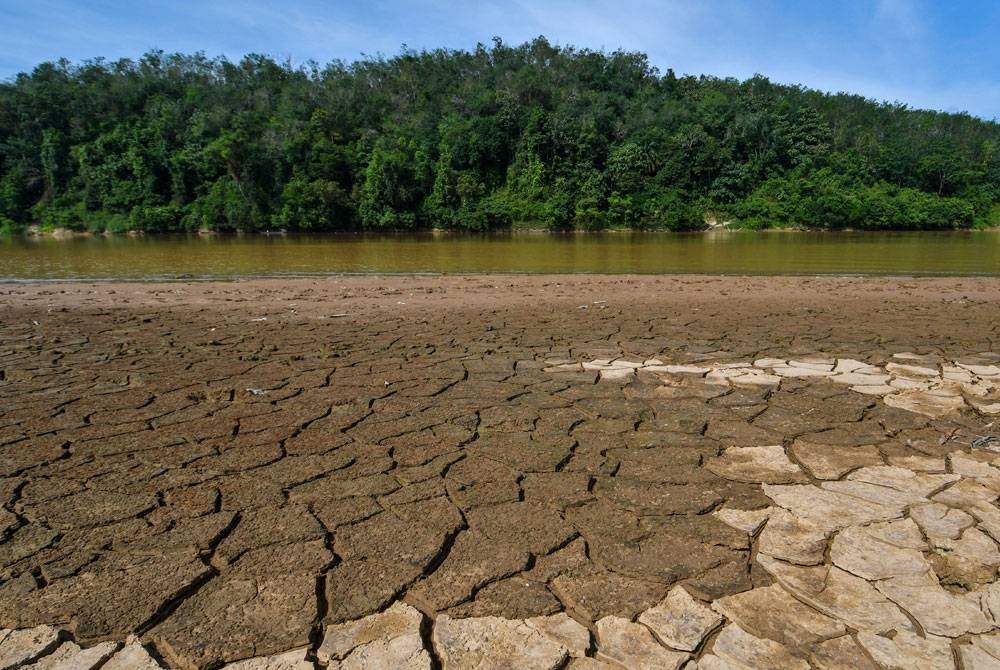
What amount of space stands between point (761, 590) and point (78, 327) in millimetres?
7175

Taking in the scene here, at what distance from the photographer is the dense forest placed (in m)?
46.6

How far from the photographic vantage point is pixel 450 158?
51.4m

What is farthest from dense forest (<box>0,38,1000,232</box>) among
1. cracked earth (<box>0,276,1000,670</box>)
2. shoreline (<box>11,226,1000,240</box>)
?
cracked earth (<box>0,276,1000,670</box>)

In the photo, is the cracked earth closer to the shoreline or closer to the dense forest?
the shoreline

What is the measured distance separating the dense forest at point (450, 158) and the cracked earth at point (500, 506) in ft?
139

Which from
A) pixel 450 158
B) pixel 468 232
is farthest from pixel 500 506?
pixel 450 158

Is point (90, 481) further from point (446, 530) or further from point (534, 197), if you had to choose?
point (534, 197)

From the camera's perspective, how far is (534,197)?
49.6m

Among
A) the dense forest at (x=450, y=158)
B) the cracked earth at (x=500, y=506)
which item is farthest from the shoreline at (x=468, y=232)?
the cracked earth at (x=500, y=506)

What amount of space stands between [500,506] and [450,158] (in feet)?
169

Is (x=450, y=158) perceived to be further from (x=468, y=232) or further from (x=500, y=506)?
(x=500, y=506)

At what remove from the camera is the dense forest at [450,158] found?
46562 millimetres

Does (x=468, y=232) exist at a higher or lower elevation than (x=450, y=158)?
lower

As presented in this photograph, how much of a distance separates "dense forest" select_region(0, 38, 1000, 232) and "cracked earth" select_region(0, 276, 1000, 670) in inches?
1666
